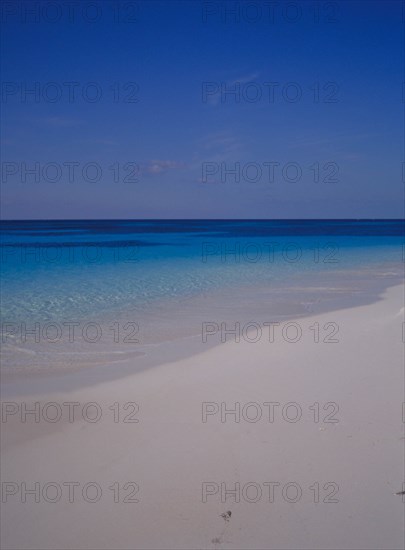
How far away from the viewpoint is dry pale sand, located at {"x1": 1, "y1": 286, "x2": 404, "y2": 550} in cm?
301

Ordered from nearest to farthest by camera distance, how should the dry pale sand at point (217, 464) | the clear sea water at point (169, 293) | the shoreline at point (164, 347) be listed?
the dry pale sand at point (217, 464) → the shoreline at point (164, 347) → the clear sea water at point (169, 293)

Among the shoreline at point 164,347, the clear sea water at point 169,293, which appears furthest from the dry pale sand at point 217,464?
the clear sea water at point 169,293

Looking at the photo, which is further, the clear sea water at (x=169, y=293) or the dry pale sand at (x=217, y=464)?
the clear sea water at (x=169, y=293)

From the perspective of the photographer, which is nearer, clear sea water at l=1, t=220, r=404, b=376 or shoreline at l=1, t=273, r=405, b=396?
shoreline at l=1, t=273, r=405, b=396

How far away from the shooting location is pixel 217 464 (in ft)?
12.3

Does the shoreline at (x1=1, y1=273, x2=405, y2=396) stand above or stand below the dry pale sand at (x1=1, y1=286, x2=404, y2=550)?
above

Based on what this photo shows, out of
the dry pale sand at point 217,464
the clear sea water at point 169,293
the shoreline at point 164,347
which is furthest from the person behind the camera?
the clear sea water at point 169,293

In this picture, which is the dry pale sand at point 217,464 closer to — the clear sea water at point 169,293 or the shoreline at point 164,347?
the shoreline at point 164,347

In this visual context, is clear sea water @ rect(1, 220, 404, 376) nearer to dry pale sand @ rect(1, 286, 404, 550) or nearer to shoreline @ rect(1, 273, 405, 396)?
shoreline @ rect(1, 273, 405, 396)

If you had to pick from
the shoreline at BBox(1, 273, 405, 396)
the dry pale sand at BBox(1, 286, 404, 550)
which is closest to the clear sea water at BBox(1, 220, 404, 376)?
the shoreline at BBox(1, 273, 405, 396)

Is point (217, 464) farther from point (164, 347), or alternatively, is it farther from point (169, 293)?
point (169, 293)

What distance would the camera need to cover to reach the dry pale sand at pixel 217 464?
9.87ft

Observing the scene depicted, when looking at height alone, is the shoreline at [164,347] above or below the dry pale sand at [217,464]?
above

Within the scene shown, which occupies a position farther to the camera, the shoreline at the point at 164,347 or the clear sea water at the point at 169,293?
the clear sea water at the point at 169,293
